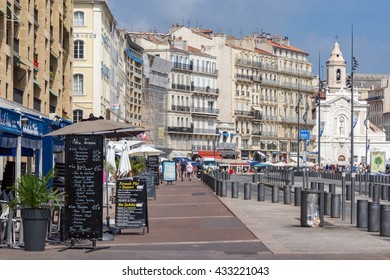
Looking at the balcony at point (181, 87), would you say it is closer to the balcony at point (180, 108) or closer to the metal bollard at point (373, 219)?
the balcony at point (180, 108)

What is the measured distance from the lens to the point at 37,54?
5450cm

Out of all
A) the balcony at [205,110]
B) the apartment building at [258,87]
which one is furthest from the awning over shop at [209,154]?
the apartment building at [258,87]

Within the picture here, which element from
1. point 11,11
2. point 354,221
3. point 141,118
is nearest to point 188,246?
point 354,221

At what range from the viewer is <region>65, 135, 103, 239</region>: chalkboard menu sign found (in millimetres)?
19719

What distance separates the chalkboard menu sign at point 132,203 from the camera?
24.2 m

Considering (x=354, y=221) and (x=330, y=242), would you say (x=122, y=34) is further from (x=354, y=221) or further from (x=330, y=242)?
(x=330, y=242)

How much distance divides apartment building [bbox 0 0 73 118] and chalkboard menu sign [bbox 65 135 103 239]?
2346cm

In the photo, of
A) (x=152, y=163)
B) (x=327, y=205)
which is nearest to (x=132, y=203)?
(x=327, y=205)

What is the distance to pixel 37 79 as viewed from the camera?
5469cm

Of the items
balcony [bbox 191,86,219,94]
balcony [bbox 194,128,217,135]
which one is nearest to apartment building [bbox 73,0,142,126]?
balcony [bbox 191,86,219,94]

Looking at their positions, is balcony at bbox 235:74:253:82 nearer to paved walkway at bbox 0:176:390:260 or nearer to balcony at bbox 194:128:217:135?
balcony at bbox 194:128:217:135

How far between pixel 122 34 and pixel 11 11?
72056 millimetres

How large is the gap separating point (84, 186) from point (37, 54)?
3547cm

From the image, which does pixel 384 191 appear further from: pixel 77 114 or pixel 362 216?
pixel 77 114
